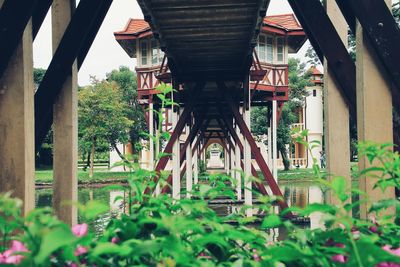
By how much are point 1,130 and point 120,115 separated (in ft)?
83.1

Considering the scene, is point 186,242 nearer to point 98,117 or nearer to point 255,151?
point 255,151

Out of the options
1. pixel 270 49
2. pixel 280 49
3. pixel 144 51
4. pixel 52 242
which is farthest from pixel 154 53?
pixel 52 242

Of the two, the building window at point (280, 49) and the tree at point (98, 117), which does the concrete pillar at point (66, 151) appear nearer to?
the building window at point (280, 49)

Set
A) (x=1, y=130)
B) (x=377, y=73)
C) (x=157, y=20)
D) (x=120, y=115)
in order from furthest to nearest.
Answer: (x=120, y=115)
(x=157, y=20)
(x=377, y=73)
(x=1, y=130)

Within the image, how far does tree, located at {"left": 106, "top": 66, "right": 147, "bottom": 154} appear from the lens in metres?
32.0

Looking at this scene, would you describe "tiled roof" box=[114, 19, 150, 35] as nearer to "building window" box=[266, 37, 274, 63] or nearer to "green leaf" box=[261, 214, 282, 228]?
"building window" box=[266, 37, 274, 63]

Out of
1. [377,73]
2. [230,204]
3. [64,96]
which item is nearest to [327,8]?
[377,73]

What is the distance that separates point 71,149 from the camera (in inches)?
118

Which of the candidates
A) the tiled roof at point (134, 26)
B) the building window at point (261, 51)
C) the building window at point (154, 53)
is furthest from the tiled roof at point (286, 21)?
the tiled roof at point (134, 26)

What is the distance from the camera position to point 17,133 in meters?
2.05

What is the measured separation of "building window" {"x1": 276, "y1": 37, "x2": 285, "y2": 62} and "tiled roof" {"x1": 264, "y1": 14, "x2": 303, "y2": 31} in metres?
0.54

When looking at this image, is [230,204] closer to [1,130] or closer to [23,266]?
[1,130]

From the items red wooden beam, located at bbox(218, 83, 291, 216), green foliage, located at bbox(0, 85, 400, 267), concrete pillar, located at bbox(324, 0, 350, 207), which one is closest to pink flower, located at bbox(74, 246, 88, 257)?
green foliage, located at bbox(0, 85, 400, 267)

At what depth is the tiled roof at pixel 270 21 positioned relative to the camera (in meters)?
19.2
